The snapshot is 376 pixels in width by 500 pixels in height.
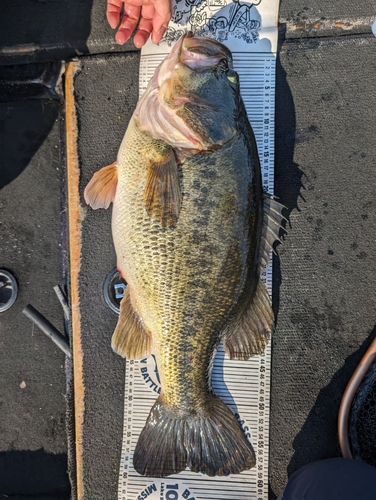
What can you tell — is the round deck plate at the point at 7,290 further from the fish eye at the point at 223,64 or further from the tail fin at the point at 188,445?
the fish eye at the point at 223,64

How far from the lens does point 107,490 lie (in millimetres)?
2197

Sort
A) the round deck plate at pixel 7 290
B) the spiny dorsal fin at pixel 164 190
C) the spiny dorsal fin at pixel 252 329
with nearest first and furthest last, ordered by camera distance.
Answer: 1. the spiny dorsal fin at pixel 164 190
2. the spiny dorsal fin at pixel 252 329
3. the round deck plate at pixel 7 290

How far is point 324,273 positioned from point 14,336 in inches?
88.6

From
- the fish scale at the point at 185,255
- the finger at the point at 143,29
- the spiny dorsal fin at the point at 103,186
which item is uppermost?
the finger at the point at 143,29

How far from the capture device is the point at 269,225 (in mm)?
1816

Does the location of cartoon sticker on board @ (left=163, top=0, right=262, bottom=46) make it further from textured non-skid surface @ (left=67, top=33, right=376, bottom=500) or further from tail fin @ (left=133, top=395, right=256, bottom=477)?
tail fin @ (left=133, top=395, right=256, bottom=477)

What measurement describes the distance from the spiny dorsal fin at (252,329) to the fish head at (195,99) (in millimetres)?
829

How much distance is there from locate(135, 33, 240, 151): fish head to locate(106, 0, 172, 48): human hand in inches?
25.7

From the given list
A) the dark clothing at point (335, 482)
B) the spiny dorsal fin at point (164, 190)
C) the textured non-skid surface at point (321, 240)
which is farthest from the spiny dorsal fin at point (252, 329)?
the dark clothing at point (335, 482)

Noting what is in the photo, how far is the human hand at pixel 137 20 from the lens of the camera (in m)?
2.22

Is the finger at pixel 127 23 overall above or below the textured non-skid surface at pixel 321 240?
above

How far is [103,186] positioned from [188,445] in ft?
4.97

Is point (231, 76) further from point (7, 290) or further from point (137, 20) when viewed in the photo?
point (7, 290)

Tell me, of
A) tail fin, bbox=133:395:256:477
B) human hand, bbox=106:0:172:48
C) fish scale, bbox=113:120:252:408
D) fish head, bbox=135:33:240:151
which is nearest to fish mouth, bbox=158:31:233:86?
fish head, bbox=135:33:240:151
